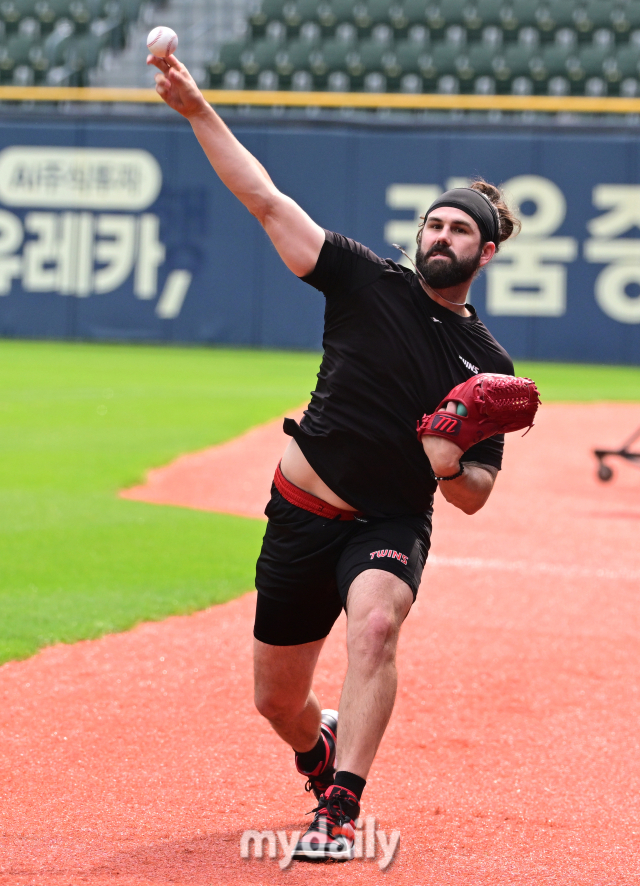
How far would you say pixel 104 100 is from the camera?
22484 millimetres

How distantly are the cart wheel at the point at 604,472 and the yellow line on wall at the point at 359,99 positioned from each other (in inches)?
490

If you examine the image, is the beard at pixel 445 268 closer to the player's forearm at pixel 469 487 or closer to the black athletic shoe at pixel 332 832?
the player's forearm at pixel 469 487

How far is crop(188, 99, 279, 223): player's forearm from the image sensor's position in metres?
3.16

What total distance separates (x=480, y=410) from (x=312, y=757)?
1.26 m

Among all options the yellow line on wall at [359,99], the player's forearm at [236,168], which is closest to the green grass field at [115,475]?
the player's forearm at [236,168]

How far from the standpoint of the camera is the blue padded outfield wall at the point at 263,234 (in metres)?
21.3

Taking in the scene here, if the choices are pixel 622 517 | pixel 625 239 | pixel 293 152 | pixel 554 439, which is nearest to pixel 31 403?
pixel 554 439

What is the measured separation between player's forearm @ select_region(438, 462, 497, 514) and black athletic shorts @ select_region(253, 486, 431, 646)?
17 centimetres

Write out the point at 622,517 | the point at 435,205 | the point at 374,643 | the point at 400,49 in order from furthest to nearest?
1. the point at 400,49
2. the point at 622,517
3. the point at 435,205
4. the point at 374,643

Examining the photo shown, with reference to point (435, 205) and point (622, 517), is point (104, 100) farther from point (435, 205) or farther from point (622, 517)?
point (435, 205)

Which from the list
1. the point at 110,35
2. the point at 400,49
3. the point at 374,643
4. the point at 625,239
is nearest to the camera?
the point at 374,643

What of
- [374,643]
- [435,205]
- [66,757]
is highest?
[435,205]

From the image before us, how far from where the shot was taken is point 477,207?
3.35m

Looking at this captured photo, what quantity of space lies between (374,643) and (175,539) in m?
4.84
